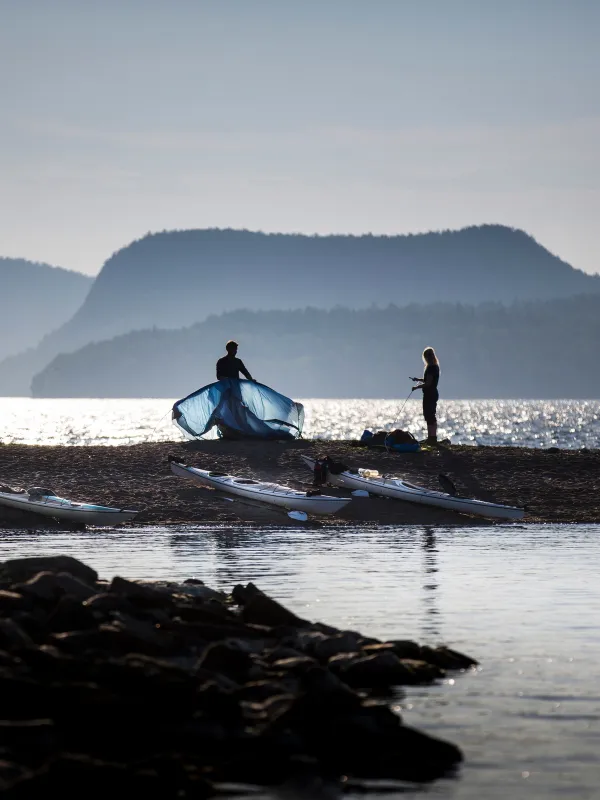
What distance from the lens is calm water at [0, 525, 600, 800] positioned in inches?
457

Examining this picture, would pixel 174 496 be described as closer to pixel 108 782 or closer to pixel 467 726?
pixel 467 726

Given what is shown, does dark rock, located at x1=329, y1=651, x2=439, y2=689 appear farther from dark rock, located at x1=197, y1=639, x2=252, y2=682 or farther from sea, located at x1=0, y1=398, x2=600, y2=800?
dark rock, located at x1=197, y1=639, x2=252, y2=682

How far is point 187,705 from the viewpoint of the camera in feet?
38.7

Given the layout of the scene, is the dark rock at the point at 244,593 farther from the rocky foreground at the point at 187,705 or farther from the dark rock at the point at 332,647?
the dark rock at the point at 332,647

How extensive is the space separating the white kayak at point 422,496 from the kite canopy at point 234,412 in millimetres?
5625

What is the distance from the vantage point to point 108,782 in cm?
995

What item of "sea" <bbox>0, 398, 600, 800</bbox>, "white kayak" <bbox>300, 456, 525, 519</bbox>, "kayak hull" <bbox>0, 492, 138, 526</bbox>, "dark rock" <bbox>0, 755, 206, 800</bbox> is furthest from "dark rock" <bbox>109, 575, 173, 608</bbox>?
"white kayak" <bbox>300, 456, 525, 519</bbox>

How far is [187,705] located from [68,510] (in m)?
19.0

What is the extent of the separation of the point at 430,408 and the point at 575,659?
23.3 m

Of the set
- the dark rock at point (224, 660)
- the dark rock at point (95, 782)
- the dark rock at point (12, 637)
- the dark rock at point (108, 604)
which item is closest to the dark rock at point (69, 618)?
the dark rock at point (108, 604)

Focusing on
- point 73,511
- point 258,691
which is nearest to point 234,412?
point 73,511

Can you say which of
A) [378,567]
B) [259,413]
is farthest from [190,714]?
[259,413]

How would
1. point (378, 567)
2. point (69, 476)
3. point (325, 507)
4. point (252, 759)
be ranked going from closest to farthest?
point (252, 759) → point (378, 567) → point (325, 507) → point (69, 476)

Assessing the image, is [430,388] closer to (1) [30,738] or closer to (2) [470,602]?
(2) [470,602]
